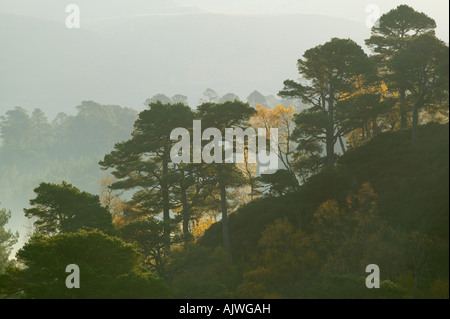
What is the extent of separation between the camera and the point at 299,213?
3147 centimetres

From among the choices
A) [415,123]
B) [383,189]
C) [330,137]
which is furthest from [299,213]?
[415,123]

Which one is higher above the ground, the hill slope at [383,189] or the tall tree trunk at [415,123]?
the tall tree trunk at [415,123]

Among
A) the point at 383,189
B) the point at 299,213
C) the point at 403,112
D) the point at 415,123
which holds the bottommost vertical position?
the point at 299,213

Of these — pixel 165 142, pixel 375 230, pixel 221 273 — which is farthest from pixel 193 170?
pixel 375 230

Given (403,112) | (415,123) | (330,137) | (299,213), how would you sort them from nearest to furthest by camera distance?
(299,213) < (415,123) < (330,137) < (403,112)

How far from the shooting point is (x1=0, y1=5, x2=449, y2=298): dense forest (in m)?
20.4

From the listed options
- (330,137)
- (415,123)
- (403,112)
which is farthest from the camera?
(403,112)

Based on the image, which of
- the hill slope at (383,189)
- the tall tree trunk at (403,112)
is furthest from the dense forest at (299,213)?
the tall tree trunk at (403,112)

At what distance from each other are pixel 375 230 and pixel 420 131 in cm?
1223

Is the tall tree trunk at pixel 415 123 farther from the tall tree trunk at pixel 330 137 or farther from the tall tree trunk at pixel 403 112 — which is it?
the tall tree trunk at pixel 330 137

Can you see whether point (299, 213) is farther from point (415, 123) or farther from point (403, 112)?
point (403, 112)

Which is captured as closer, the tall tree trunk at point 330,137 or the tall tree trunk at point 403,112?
the tall tree trunk at point 403,112

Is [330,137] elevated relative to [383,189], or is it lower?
elevated

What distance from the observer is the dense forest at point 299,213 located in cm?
2038
